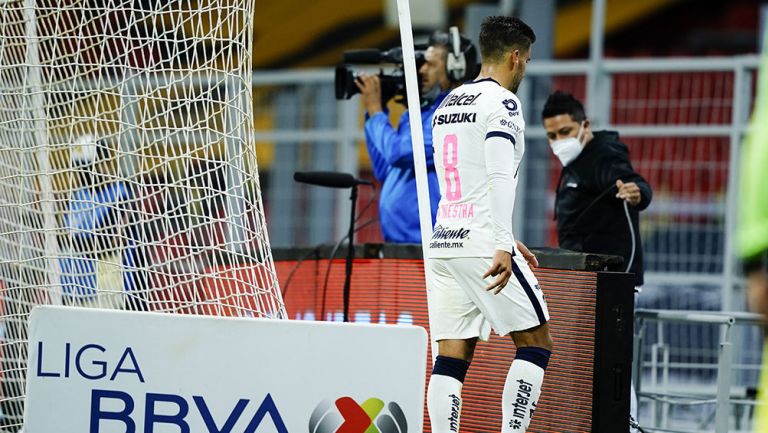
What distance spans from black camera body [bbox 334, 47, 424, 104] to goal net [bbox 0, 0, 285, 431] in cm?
96

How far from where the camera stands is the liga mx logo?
452 cm

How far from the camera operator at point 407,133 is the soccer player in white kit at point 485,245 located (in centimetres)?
120

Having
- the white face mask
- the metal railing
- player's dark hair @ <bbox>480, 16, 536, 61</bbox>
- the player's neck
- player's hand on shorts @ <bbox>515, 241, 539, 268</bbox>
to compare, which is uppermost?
player's dark hair @ <bbox>480, 16, 536, 61</bbox>

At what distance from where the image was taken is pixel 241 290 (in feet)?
18.5

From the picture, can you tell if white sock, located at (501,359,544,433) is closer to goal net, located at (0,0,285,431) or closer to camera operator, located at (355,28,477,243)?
goal net, located at (0,0,285,431)

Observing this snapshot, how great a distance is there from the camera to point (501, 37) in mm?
5289

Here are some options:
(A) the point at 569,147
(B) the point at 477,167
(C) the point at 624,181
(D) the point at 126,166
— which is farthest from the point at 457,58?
(D) the point at 126,166

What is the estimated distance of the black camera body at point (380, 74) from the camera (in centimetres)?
684

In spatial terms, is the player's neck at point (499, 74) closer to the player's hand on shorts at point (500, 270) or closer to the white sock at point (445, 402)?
the player's hand on shorts at point (500, 270)

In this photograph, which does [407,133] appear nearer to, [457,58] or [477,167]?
[457,58]

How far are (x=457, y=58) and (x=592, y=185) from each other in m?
0.94

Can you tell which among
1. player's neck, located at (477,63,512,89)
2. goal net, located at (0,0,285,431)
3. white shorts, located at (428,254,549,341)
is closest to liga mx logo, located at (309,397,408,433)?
white shorts, located at (428,254,549,341)


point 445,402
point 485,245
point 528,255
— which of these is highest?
point 485,245

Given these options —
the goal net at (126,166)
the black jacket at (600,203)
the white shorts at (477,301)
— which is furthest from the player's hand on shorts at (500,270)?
the black jacket at (600,203)
